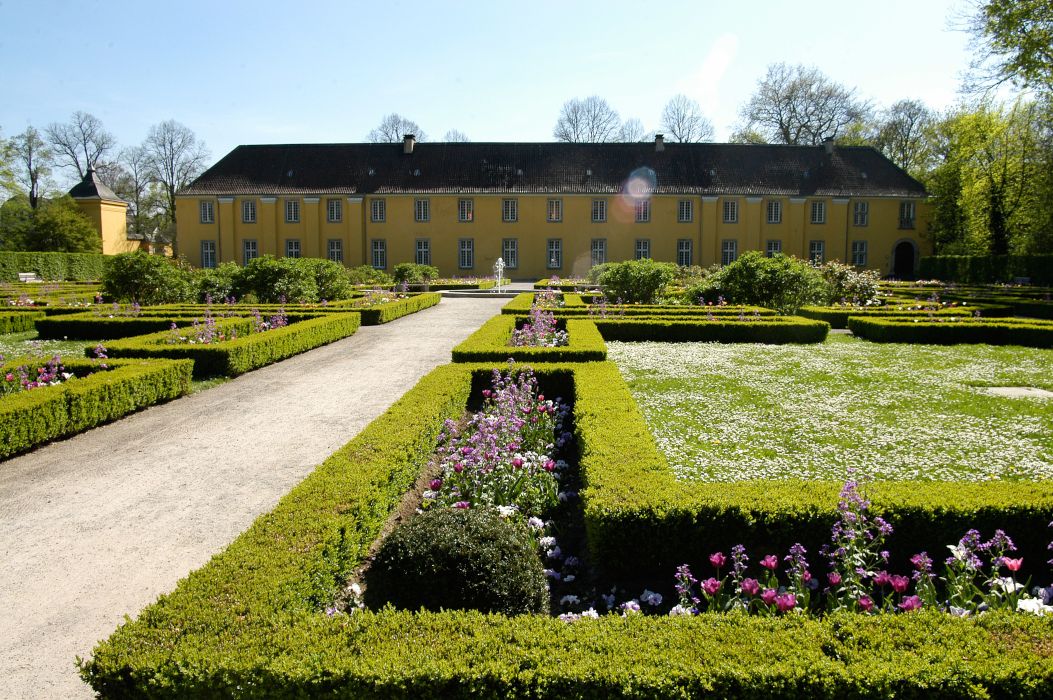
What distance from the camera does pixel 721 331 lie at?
13.3 meters

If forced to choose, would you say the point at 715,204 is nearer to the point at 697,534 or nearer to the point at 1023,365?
the point at 1023,365

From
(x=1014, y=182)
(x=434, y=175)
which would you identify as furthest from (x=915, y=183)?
(x=434, y=175)

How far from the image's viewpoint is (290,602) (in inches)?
116

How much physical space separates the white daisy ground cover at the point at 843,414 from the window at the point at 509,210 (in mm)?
27747

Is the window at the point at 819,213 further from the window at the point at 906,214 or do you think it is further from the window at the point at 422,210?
the window at the point at 422,210

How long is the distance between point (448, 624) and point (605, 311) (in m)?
12.7

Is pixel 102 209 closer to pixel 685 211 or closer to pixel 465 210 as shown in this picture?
pixel 465 210

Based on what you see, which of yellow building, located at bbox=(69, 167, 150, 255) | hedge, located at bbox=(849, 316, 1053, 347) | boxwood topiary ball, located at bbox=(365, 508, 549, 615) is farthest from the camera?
yellow building, located at bbox=(69, 167, 150, 255)

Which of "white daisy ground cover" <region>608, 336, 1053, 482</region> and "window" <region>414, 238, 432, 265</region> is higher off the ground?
"window" <region>414, 238, 432, 265</region>

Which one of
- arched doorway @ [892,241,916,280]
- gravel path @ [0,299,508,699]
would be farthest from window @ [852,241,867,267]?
gravel path @ [0,299,508,699]

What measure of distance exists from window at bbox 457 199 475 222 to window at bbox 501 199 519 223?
1574 mm

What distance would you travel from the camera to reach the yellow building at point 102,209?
142 ft

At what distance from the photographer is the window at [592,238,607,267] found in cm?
3853

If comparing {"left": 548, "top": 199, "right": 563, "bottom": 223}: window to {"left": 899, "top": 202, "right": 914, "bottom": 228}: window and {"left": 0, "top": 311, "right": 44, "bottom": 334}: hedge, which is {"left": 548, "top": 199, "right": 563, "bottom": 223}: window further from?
{"left": 0, "top": 311, "right": 44, "bottom": 334}: hedge
